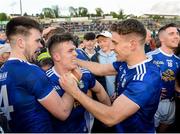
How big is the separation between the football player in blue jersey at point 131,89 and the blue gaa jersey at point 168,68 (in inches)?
78.6

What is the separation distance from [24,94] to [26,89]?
53 mm

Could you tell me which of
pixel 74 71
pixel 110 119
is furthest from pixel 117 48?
pixel 110 119

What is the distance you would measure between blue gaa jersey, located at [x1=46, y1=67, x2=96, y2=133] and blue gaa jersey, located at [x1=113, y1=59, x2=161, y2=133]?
0.50 metres

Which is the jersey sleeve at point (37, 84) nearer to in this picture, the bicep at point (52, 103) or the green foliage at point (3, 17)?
the bicep at point (52, 103)

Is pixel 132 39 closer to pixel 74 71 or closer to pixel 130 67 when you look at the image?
pixel 130 67

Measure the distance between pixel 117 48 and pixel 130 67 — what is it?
0.22m

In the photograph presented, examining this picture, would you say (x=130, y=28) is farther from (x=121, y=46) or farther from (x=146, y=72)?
(x=146, y=72)

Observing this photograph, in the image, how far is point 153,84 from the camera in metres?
2.87

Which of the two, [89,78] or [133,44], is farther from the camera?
[89,78]

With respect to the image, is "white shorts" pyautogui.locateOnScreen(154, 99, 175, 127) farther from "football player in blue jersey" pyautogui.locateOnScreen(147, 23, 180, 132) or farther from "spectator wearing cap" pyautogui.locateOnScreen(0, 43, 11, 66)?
"spectator wearing cap" pyautogui.locateOnScreen(0, 43, 11, 66)

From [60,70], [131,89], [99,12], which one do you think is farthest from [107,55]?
[99,12]

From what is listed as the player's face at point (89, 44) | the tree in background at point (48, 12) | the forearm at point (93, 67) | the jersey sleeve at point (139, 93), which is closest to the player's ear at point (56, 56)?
the forearm at point (93, 67)

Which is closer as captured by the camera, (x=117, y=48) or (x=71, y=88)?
(x=71, y=88)

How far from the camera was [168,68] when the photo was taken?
516 centimetres
